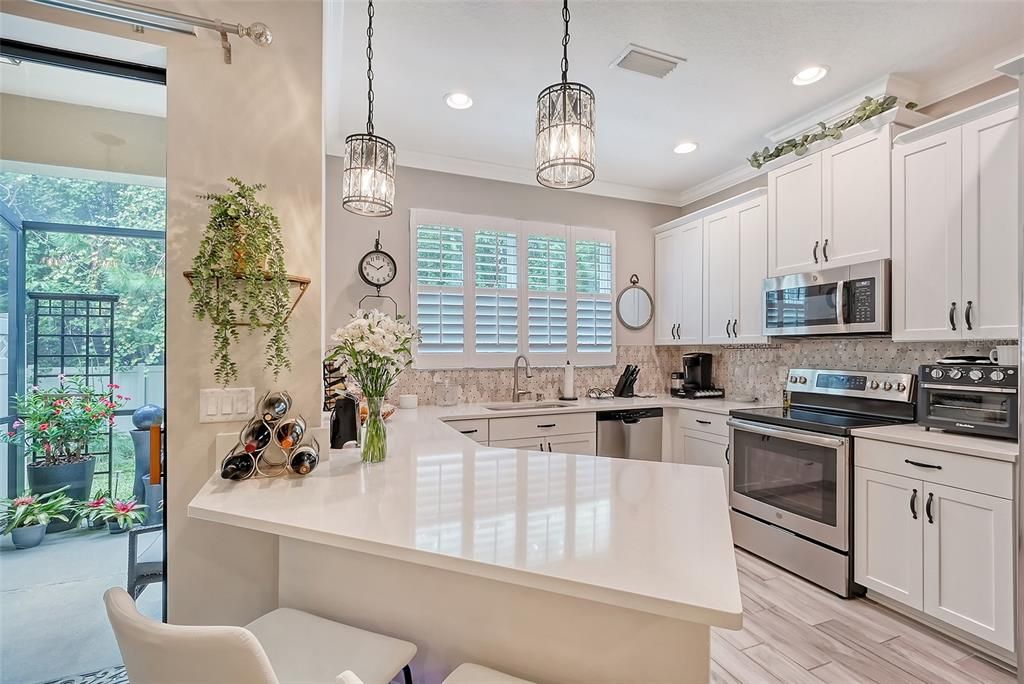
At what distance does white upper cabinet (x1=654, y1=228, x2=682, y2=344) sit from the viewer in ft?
14.5

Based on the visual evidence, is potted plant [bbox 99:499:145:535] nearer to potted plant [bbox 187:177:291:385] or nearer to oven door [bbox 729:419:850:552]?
potted plant [bbox 187:177:291:385]

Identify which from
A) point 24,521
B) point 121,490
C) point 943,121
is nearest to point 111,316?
point 121,490

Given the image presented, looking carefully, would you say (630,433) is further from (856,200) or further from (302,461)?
(302,461)

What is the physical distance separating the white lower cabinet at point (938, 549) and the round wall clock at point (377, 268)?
3.21m

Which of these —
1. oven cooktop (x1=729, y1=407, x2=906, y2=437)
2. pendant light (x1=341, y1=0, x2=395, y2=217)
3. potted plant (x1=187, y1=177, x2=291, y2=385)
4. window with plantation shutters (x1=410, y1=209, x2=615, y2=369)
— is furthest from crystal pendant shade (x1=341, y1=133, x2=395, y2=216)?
oven cooktop (x1=729, y1=407, x2=906, y2=437)

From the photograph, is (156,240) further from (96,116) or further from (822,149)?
(822,149)

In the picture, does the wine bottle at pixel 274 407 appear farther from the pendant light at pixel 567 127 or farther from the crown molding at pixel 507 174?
the crown molding at pixel 507 174

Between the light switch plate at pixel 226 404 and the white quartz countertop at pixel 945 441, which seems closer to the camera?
the light switch plate at pixel 226 404

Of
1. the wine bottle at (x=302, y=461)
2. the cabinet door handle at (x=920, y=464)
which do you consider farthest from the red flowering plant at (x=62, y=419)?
the cabinet door handle at (x=920, y=464)

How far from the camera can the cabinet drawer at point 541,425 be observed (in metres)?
3.41

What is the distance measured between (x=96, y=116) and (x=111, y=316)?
0.70m

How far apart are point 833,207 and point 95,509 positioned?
3.92 meters

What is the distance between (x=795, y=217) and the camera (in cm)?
324

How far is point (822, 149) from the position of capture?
3068 millimetres
